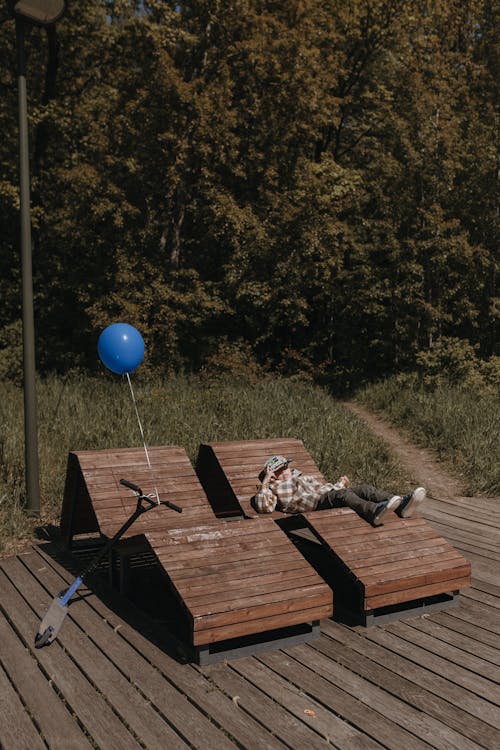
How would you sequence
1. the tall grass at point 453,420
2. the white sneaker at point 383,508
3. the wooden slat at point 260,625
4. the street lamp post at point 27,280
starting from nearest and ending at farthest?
the wooden slat at point 260,625 < the white sneaker at point 383,508 < the street lamp post at point 27,280 < the tall grass at point 453,420

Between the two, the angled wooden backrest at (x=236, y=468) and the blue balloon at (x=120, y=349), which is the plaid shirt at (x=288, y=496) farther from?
the blue balloon at (x=120, y=349)

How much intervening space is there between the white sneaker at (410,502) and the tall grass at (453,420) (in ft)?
12.5

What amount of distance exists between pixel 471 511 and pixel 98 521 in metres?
4.44

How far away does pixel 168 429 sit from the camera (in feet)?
31.8

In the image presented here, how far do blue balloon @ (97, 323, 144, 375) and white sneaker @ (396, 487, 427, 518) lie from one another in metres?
2.78

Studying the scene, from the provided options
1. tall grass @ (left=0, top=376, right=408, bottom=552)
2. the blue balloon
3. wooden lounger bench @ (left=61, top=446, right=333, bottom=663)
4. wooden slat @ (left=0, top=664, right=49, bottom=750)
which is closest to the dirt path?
tall grass @ (left=0, top=376, right=408, bottom=552)

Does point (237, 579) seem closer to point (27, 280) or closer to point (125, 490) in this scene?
point (125, 490)

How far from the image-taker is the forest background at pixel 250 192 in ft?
54.4

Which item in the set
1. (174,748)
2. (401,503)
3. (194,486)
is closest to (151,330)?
(194,486)

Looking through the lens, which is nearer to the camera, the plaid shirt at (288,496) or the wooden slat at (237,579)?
the wooden slat at (237,579)

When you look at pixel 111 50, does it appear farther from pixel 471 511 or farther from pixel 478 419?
pixel 471 511

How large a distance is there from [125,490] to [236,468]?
1024mm

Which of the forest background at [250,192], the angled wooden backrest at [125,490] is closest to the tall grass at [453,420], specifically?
the forest background at [250,192]

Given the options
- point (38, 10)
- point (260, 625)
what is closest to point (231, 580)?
point (260, 625)
